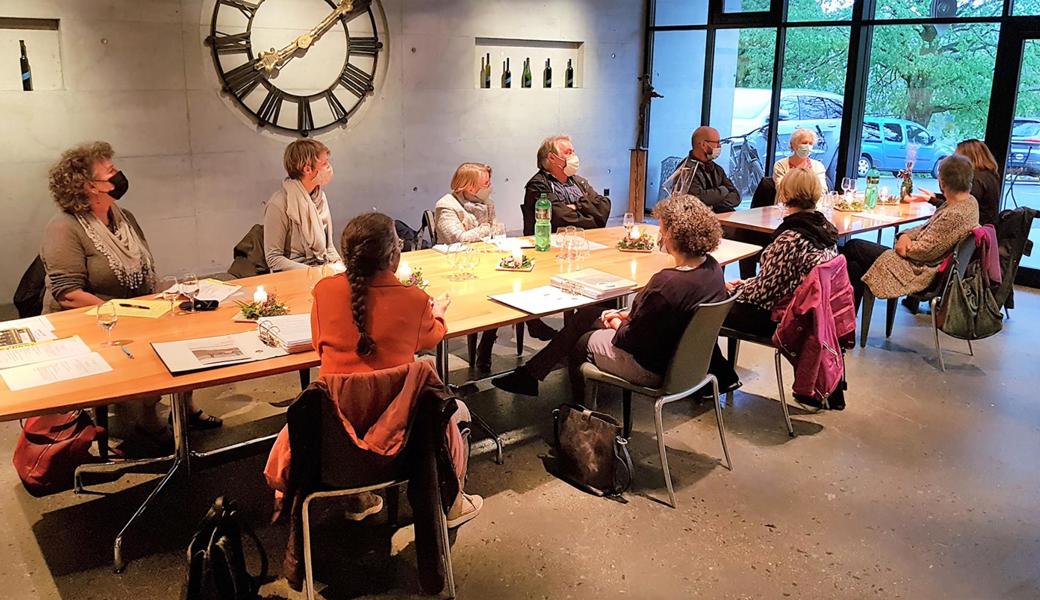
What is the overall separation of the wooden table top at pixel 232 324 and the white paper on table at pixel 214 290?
1.8 inches

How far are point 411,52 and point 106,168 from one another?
397 centimetres

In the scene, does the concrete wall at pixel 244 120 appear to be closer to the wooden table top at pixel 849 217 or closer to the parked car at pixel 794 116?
the parked car at pixel 794 116

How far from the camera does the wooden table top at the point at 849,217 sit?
534 centimetres

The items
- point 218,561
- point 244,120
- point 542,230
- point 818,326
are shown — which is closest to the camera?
point 218,561

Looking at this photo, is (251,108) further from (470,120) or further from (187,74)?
(470,120)

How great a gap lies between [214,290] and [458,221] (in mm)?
1519

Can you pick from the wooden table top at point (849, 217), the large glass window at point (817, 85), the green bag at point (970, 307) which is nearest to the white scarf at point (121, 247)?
the wooden table top at point (849, 217)

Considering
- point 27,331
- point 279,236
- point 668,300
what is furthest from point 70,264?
point 668,300

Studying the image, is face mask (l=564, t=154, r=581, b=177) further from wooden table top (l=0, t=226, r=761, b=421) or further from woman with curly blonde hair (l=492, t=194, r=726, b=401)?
woman with curly blonde hair (l=492, t=194, r=726, b=401)

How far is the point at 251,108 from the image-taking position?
641cm

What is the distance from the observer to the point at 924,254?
4.97m

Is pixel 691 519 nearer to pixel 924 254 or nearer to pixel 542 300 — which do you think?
pixel 542 300

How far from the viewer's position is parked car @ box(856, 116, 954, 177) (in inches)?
283

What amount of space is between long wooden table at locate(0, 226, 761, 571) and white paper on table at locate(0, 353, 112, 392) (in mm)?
33
